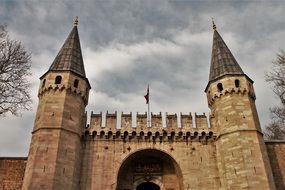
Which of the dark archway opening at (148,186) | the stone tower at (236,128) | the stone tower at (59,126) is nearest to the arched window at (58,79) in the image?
the stone tower at (59,126)

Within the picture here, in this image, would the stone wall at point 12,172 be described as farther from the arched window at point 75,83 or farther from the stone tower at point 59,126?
the arched window at point 75,83

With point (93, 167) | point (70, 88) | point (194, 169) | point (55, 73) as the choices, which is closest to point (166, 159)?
point (194, 169)

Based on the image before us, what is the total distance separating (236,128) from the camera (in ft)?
61.9

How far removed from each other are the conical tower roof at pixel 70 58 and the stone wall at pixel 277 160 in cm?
1404

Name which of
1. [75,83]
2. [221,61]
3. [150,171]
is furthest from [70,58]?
[221,61]

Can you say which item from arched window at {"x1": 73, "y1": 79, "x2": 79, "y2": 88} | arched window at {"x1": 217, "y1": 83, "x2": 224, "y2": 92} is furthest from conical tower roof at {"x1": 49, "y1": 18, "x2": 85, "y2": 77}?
arched window at {"x1": 217, "y1": 83, "x2": 224, "y2": 92}

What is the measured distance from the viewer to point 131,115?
68.4 ft

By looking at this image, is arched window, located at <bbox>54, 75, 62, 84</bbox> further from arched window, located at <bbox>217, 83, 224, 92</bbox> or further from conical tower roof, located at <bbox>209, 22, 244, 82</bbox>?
arched window, located at <bbox>217, 83, 224, 92</bbox>

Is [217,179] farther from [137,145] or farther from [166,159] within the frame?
[137,145]

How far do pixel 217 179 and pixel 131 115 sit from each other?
7.01 metres

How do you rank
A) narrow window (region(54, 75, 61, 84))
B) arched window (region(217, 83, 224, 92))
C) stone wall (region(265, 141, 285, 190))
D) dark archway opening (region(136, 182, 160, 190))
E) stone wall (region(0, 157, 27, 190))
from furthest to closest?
dark archway opening (region(136, 182, 160, 190)) → arched window (region(217, 83, 224, 92)) → narrow window (region(54, 75, 61, 84)) → stone wall (region(265, 141, 285, 190)) → stone wall (region(0, 157, 27, 190))

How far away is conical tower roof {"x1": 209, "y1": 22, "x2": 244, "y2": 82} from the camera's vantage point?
21.8 m

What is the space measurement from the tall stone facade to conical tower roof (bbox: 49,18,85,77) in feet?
0.33

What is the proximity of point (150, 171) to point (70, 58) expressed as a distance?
9.99 metres
